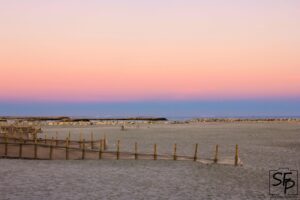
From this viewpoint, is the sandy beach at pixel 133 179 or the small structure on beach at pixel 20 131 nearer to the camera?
the sandy beach at pixel 133 179

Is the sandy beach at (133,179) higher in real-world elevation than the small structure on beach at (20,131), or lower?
lower

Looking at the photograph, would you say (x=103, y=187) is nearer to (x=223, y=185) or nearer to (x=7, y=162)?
(x=223, y=185)

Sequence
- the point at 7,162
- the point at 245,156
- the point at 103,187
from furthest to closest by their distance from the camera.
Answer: the point at 245,156
the point at 7,162
the point at 103,187

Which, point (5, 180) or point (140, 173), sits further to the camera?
point (140, 173)

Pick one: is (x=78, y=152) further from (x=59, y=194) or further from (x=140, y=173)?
(x=59, y=194)

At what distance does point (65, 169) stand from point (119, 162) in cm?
475

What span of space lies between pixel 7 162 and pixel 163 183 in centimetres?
1155

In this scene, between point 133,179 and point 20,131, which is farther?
point 20,131

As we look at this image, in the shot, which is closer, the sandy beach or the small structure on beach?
the sandy beach

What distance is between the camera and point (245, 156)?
111 feet

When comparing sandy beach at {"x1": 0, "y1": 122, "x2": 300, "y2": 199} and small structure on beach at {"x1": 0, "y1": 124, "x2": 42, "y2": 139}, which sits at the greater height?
small structure on beach at {"x1": 0, "y1": 124, "x2": 42, "y2": 139}

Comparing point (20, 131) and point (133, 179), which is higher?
point (20, 131)

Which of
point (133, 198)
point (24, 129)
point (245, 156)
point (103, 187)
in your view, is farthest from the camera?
point (24, 129)

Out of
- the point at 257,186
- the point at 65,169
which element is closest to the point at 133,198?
the point at 257,186
